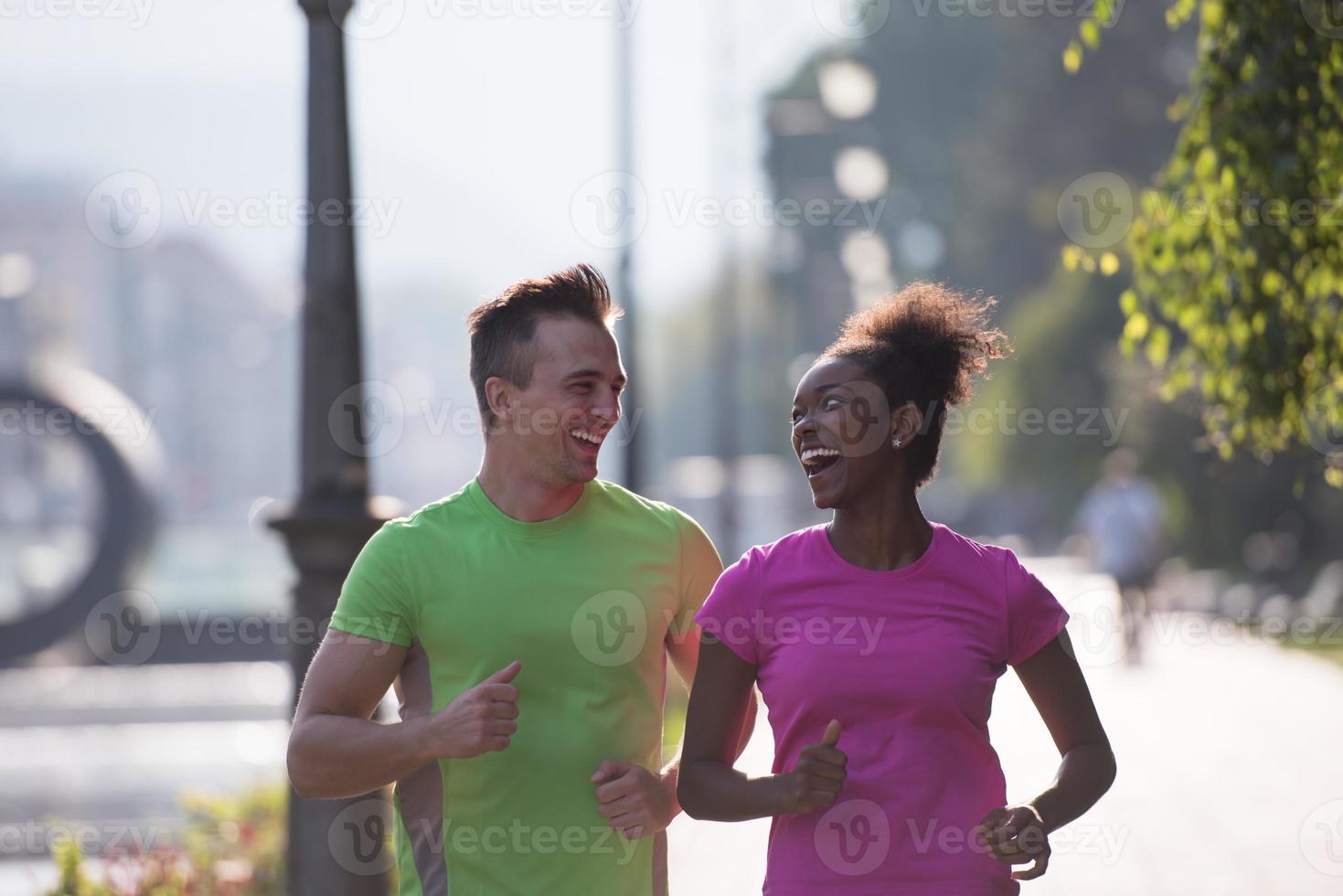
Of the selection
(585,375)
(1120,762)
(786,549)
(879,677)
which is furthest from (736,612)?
(1120,762)

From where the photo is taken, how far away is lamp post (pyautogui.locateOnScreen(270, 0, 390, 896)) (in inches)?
231

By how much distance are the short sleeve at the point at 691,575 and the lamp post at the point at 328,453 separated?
2.44m

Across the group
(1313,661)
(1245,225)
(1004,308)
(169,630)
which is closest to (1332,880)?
(1245,225)

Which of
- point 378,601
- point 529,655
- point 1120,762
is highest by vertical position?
point 378,601

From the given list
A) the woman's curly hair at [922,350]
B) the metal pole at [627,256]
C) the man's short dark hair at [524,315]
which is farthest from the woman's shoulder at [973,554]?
the metal pole at [627,256]

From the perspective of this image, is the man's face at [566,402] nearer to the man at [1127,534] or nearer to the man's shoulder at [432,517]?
the man's shoulder at [432,517]

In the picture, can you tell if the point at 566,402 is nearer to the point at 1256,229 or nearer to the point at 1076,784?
the point at 1076,784

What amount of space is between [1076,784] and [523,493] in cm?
124

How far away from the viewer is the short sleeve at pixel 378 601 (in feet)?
11.0

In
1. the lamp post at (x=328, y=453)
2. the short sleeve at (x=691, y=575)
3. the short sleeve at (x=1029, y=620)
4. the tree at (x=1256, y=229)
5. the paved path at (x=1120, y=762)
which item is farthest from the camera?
the paved path at (x=1120, y=762)

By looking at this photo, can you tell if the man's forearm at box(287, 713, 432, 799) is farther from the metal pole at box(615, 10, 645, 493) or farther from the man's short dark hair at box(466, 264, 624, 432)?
the metal pole at box(615, 10, 645, 493)

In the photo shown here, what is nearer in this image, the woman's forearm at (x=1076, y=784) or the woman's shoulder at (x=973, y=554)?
the woman's forearm at (x=1076, y=784)

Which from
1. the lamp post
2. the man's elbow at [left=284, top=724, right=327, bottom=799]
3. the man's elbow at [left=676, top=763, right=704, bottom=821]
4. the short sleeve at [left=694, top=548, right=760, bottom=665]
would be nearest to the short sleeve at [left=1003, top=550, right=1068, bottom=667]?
the short sleeve at [left=694, top=548, right=760, bottom=665]

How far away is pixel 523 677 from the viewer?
338 centimetres
